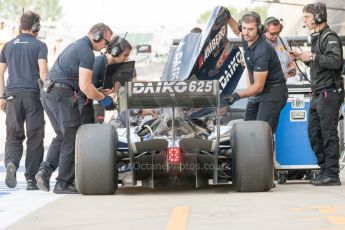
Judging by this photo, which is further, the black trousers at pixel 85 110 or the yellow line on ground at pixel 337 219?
the black trousers at pixel 85 110

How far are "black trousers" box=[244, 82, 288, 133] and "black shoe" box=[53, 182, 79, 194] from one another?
2.19m

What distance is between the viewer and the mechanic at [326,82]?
12734mm

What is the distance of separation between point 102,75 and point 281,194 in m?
2.91

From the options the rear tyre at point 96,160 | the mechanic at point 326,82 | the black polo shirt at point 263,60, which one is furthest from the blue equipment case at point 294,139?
the rear tyre at point 96,160

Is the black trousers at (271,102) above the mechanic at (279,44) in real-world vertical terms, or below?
below

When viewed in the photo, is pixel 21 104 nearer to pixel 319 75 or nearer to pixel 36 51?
pixel 36 51

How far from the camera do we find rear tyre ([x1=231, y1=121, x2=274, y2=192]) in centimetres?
1135

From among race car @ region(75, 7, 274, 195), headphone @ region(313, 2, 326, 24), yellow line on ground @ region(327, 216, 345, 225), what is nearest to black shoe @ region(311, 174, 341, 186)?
race car @ region(75, 7, 274, 195)

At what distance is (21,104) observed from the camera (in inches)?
523

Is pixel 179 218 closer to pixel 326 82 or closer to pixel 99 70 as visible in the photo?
pixel 326 82

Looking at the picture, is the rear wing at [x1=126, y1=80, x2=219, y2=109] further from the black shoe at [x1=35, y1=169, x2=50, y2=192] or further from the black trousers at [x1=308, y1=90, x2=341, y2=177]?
the black trousers at [x1=308, y1=90, x2=341, y2=177]

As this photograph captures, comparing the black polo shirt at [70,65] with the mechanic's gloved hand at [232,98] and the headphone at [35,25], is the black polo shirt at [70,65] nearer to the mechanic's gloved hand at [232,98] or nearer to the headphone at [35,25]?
the headphone at [35,25]

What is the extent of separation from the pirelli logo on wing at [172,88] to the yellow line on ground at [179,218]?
172 centimetres

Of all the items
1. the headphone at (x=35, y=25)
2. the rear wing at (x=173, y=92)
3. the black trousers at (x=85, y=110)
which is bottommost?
the black trousers at (x=85, y=110)
